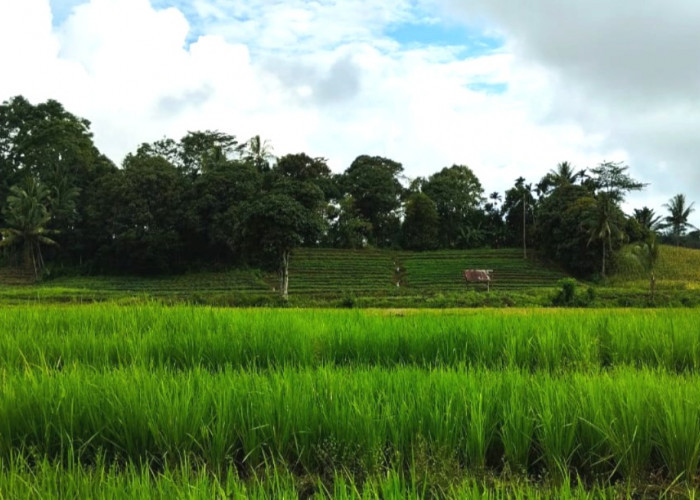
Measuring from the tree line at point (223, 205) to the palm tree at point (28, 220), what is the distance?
0.41 ft

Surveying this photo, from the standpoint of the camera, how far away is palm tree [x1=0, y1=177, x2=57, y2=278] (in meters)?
46.7

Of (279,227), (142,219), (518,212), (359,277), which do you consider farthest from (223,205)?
(518,212)

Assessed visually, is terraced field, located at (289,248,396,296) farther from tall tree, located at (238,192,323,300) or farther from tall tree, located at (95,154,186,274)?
tall tree, located at (95,154,186,274)

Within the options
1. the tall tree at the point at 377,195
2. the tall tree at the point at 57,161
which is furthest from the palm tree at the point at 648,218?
the tall tree at the point at 57,161

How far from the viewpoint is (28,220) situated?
154 ft

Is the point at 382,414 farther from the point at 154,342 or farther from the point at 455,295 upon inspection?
the point at 455,295

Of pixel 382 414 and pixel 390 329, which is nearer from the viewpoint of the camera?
pixel 382 414

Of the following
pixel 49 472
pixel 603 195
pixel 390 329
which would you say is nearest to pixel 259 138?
pixel 603 195

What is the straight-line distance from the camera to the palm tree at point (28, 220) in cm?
4672

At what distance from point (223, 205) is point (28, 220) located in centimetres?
1674

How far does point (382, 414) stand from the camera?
3.13 meters

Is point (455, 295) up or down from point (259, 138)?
down

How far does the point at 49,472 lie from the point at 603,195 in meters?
48.2

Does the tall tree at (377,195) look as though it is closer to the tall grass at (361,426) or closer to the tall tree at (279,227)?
the tall tree at (279,227)
